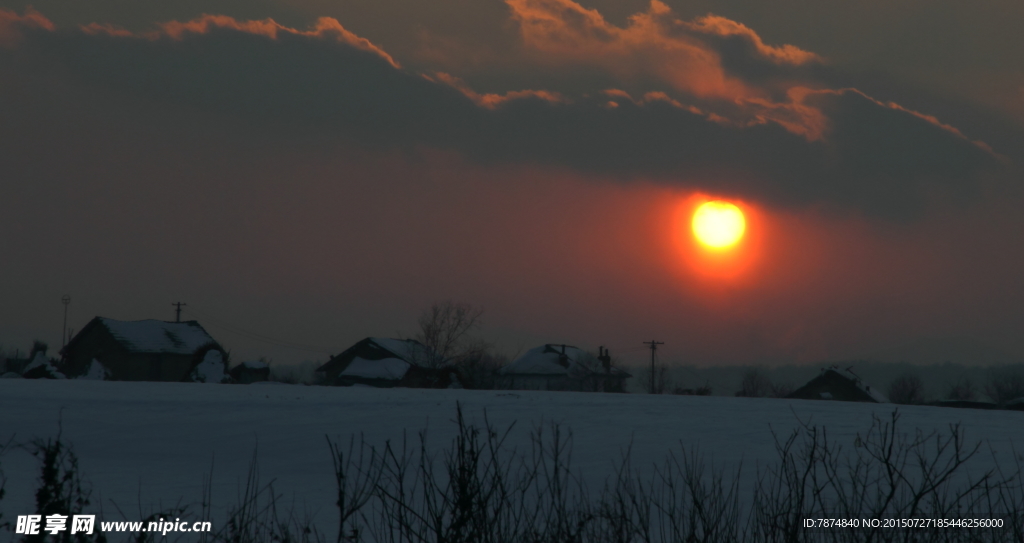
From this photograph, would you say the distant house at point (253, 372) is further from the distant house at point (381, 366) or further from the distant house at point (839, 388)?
the distant house at point (839, 388)

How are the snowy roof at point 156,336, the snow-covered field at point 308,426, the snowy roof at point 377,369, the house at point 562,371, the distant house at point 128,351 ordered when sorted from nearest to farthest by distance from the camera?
1. the snow-covered field at point 308,426
2. the distant house at point 128,351
3. the snowy roof at point 156,336
4. the snowy roof at point 377,369
5. the house at point 562,371

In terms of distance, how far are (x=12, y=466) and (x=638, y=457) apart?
1374 centimetres

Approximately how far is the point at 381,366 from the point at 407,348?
7599 millimetres

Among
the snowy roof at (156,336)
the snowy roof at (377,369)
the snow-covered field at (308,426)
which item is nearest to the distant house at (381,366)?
the snowy roof at (377,369)

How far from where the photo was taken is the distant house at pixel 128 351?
63.6 meters

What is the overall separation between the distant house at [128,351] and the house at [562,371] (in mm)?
33116

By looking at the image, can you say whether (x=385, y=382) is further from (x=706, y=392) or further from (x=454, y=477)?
(x=454, y=477)

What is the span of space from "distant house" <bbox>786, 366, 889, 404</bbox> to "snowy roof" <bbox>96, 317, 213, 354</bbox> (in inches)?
2145

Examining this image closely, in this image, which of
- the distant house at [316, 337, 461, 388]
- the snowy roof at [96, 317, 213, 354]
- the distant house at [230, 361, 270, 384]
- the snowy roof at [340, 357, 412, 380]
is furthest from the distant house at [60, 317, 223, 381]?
the snowy roof at [340, 357, 412, 380]

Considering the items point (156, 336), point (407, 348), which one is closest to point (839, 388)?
point (407, 348)

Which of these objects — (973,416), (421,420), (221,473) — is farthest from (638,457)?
(973,416)

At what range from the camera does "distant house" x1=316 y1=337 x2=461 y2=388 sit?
6481cm

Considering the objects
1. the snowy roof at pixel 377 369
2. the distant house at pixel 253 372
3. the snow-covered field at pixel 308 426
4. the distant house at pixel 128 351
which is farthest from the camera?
the snowy roof at pixel 377 369

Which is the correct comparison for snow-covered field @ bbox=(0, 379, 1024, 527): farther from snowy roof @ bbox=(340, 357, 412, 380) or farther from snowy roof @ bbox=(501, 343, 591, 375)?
snowy roof @ bbox=(501, 343, 591, 375)
